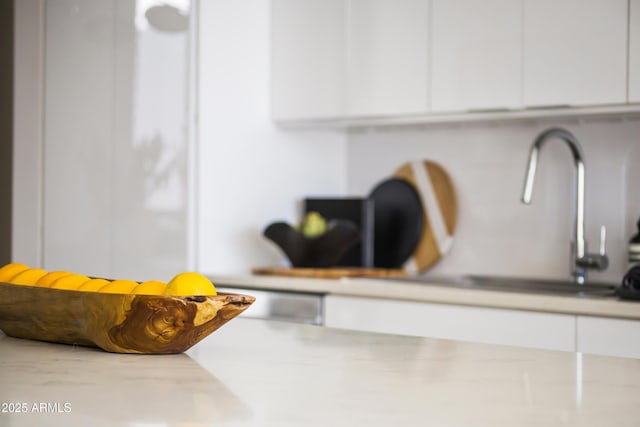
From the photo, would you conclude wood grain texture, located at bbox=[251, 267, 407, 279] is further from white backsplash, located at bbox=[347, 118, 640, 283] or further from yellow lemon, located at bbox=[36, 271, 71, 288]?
yellow lemon, located at bbox=[36, 271, 71, 288]

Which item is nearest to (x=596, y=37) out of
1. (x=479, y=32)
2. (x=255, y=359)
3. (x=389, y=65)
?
(x=479, y=32)

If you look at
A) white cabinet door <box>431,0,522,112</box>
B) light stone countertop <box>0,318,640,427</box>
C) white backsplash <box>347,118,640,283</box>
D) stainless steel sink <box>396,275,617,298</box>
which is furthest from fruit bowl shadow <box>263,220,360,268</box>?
light stone countertop <box>0,318,640,427</box>

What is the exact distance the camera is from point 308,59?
134 inches

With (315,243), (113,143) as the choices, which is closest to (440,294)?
(315,243)

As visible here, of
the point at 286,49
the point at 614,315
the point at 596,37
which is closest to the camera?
the point at 614,315

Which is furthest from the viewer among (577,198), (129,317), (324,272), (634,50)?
(324,272)

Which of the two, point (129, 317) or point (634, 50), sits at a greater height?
point (634, 50)

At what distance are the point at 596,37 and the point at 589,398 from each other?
1.88 metres

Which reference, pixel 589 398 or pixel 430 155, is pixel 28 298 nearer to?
pixel 589 398

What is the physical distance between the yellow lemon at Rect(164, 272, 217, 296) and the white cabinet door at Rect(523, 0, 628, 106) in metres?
1.81

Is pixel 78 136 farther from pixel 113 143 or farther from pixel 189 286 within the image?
pixel 189 286

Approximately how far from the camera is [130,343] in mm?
1389

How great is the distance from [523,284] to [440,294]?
0.58 metres

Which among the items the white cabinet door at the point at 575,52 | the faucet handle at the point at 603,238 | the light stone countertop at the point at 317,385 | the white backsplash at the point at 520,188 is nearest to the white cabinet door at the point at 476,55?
the white cabinet door at the point at 575,52
